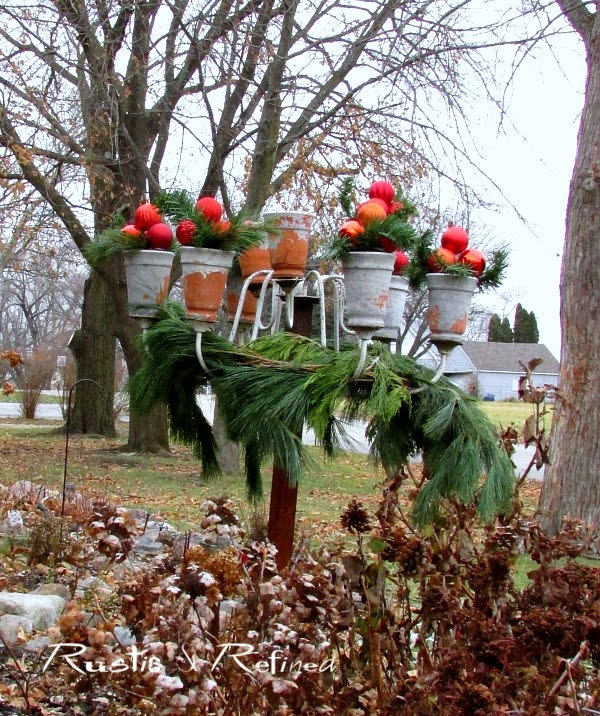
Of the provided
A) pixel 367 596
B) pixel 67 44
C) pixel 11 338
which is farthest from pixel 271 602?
pixel 11 338

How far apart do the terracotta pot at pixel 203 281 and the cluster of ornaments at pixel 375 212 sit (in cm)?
44

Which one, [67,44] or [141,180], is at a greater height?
[67,44]

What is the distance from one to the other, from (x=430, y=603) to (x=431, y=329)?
1163 millimetres

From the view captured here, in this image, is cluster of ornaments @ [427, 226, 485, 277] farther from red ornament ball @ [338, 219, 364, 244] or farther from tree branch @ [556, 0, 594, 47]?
tree branch @ [556, 0, 594, 47]

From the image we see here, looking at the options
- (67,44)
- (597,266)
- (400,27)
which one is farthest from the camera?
(67,44)

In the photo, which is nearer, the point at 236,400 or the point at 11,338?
the point at 236,400

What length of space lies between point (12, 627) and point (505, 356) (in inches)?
2561

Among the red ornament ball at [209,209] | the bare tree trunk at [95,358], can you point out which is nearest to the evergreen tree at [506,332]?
the bare tree trunk at [95,358]

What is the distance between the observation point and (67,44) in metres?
10.5

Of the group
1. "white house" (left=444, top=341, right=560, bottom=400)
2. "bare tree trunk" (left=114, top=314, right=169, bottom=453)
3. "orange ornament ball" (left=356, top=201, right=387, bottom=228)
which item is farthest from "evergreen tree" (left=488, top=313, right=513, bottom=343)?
"orange ornament ball" (left=356, top=201, right=387, bottom=228)

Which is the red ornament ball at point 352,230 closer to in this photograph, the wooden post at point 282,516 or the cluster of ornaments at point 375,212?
the cluster of ornaments at point 375,212

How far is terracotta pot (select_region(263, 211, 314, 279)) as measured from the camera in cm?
308

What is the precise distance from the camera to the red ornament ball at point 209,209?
9.46ft

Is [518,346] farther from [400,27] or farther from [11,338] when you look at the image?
[400,27]
